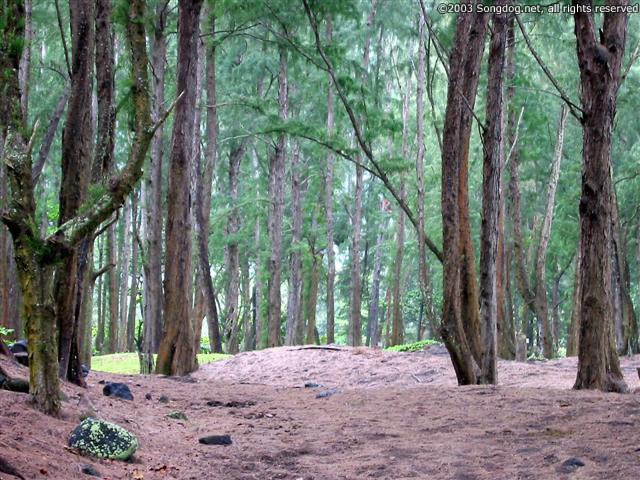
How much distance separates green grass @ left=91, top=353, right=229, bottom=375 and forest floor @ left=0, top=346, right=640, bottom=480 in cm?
612

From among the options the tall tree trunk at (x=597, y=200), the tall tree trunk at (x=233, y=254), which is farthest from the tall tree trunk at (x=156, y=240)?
the tall tree trunk at (x=233, y=254)

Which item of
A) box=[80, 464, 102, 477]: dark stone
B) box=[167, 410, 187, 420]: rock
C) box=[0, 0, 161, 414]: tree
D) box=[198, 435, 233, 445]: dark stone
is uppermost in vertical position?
box=[0, 0, 161, 414]: tree

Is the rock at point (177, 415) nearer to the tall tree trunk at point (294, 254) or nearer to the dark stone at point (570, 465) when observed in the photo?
the dark stone at point (570, 465)

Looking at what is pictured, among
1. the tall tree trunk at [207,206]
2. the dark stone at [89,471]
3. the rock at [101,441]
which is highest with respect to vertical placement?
the tall tree trunk at [207,206]

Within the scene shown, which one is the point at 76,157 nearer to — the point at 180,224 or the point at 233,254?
the point at 180,224

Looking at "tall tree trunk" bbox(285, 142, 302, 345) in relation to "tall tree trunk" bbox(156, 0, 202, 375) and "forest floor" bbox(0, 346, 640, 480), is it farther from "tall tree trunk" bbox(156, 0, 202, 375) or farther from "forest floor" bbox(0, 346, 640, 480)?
"forest floor" bbox(0, 346, 640, 480)

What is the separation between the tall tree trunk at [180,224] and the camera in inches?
474

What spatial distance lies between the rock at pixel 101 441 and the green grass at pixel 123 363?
10391 millimetres

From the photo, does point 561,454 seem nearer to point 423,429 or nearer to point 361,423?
point 423,429

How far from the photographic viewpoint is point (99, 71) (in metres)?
7.45

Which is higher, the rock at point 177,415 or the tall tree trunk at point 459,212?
the tall tree trunk at point 459,212

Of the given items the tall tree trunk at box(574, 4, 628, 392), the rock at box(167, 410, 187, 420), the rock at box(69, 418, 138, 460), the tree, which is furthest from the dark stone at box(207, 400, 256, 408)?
the tall tree trunk at box(574, 4, 628, 392)

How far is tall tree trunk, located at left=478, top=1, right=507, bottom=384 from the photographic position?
8.93 meters

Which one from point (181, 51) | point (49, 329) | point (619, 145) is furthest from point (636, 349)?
point (49, 329)
